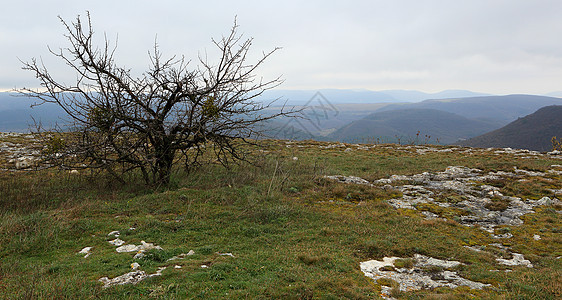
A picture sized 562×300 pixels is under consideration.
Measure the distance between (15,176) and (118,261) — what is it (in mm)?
12653

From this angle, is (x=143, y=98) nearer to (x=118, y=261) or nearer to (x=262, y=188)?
(x=262, y=188)

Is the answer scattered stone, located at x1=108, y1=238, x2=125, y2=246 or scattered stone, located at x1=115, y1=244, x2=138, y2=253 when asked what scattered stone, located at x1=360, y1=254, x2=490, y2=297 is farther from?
scattered stone, located at x1=108, y1=238, x2=125, y2=246

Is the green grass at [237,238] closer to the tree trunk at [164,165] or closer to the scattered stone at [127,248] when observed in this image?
the scattered stone at [127,248]

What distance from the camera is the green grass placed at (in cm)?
518

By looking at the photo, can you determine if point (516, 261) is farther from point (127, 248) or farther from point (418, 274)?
point (127, 248)

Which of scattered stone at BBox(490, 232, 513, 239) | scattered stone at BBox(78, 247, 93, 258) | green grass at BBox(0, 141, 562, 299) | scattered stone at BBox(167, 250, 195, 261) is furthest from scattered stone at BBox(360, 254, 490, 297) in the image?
scattered stone at BBox(78, 247, 93, 258)

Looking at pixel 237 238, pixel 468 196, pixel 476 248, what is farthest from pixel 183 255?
pixel 468 196

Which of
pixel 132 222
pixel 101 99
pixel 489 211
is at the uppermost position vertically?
pixel 101 99

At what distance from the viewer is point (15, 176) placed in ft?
45.9

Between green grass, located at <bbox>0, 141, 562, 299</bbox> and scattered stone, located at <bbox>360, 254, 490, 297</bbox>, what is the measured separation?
0.27m

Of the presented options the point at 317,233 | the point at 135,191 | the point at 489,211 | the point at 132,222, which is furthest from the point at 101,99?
the point at 489,211

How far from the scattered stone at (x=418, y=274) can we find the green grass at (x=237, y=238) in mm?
268

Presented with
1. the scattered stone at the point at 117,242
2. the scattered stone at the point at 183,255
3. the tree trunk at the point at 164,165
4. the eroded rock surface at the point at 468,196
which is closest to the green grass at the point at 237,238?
the scattered stone at the point at 183,255

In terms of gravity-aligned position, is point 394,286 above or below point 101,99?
below
